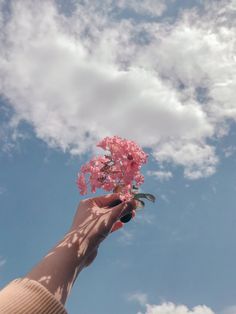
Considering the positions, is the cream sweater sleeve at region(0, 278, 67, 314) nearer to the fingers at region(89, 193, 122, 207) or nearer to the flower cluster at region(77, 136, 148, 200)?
the fingers at region(89, 193, 122, 207)

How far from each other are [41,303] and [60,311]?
13cm

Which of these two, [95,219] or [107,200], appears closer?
[95,219]

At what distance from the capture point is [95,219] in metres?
4.00

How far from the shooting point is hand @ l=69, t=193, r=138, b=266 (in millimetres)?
3525

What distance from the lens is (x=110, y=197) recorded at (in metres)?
4.97

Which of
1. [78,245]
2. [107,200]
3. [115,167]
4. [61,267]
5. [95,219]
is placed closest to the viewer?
[61,267]

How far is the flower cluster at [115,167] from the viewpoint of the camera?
258 inches

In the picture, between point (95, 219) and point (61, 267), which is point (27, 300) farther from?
point (95, 219)

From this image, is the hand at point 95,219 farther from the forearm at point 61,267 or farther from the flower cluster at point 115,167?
the flower cluster at point 115,167

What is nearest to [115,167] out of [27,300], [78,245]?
[78,245]

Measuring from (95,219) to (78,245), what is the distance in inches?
34.7

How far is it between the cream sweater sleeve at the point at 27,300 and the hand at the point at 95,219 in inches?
33.5

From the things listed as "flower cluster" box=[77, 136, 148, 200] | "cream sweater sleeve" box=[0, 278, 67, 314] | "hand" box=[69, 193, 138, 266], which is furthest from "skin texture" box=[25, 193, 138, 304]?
"flower cluster" box=[77, 136, 148, 200]

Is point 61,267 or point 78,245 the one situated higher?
point 78,245
